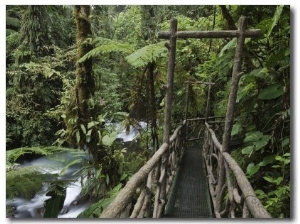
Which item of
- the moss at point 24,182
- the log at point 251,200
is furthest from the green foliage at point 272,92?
the moss at point 24,182

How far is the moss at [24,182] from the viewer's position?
2.22 m

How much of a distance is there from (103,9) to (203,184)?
272 centimetres

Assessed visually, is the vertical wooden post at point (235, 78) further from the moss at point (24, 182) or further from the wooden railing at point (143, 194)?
the moss at point (24, 182)

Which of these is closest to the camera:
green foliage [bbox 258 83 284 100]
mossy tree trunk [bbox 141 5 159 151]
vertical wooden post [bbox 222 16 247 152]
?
vertical wooden post [bbox 222 16 247 152]

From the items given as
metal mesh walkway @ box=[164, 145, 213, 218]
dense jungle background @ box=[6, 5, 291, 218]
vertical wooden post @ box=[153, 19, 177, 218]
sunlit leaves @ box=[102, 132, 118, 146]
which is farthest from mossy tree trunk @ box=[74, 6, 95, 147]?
metal mesh walkway @ box=[164, 145, 213, 218]

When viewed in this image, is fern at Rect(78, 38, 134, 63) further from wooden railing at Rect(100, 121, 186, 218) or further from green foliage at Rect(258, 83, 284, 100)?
green foliage at Rect(258, 83, 284, 100)

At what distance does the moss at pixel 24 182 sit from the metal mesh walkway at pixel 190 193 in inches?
54.1

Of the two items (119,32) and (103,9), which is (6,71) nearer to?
(103,9)

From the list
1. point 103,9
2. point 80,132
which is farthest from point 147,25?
point 80,132

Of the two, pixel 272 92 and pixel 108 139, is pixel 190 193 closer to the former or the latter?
pixel 108 139

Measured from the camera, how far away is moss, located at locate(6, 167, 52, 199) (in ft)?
7.29

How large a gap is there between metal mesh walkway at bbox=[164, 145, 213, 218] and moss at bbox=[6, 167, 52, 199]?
Result: 1375mm

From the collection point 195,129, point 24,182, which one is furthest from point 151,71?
point 195,129

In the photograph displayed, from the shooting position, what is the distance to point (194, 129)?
7.59m
